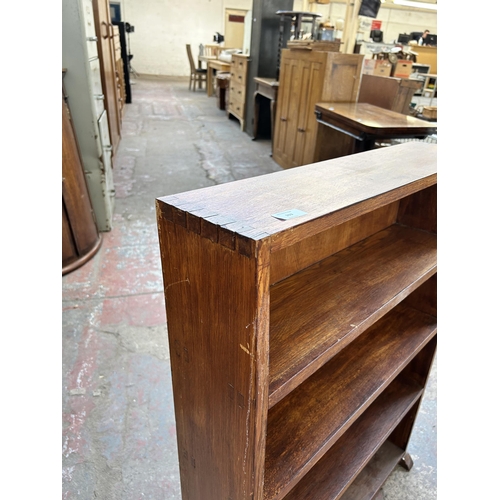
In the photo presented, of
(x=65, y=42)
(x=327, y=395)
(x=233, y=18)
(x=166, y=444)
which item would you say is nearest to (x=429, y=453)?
(x=327, y=395)

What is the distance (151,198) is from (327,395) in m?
2.81

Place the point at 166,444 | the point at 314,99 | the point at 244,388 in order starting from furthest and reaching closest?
1. the point at 314,99
2. the point at 166,444
3. the point at 244,388

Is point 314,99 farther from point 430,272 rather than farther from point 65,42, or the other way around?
point 430,272

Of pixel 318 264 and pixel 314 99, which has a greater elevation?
pixel 314 99

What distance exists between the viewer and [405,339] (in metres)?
1.04

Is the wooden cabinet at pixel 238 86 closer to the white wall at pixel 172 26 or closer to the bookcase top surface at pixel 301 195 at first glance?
the bookcase top surface at pixel 301 195

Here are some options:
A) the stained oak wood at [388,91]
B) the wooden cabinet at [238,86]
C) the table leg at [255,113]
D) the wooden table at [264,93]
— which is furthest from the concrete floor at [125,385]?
the wooden cabinet at [238,86]

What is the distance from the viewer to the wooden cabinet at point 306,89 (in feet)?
10.3

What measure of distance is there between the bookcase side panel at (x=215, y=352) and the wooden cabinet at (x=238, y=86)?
5.28m

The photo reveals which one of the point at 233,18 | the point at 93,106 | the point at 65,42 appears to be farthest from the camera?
the point at 233,18

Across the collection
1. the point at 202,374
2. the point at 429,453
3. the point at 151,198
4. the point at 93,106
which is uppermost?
the point at 93,106

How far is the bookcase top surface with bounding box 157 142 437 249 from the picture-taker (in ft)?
1.70

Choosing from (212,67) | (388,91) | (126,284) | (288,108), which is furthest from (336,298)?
(212,67)

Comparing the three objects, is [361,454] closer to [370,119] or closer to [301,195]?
[301,195]
